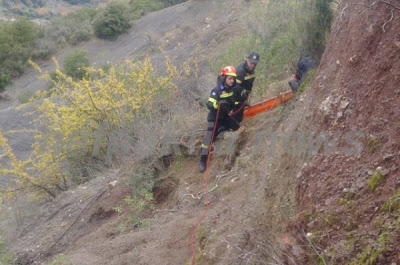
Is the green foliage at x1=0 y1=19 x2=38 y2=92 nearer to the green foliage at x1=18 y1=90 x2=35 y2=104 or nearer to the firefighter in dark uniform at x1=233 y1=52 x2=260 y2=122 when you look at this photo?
the green foliage at x1=18 y1=90 x2=35 y2=104

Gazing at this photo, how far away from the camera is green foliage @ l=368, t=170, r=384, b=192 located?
12.3 feet

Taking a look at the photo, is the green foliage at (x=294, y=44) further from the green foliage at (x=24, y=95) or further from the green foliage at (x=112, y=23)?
the green foliage at (x=112, y=23)

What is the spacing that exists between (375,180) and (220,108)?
14.3ft

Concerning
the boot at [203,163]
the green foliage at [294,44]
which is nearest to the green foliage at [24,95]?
the green foliage at [294,44]

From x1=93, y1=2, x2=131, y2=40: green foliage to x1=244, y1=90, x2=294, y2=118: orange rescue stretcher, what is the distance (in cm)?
2650

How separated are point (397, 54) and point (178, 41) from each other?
25451 mm

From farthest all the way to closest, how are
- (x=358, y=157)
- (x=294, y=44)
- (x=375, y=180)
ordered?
(x=294, y=44) < (x=358, y=157) < (x=375, y=180)

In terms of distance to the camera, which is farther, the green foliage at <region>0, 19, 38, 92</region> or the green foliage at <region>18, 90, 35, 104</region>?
the green foliage at <region>0, 19, 38, 92</region>

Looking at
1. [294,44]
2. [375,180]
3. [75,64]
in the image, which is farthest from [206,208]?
[75,64]

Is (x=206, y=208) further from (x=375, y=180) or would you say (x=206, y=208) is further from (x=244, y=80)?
(x=375, y=180)

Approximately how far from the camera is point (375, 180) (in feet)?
12.4

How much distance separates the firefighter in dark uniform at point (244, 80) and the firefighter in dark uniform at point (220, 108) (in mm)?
153

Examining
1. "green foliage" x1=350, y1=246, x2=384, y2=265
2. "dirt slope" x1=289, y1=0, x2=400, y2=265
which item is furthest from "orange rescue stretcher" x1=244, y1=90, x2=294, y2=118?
"green foliage" x1=350, y1=246, x2=384, y2=265

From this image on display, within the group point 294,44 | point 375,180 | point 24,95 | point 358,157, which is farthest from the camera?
point 24,95
